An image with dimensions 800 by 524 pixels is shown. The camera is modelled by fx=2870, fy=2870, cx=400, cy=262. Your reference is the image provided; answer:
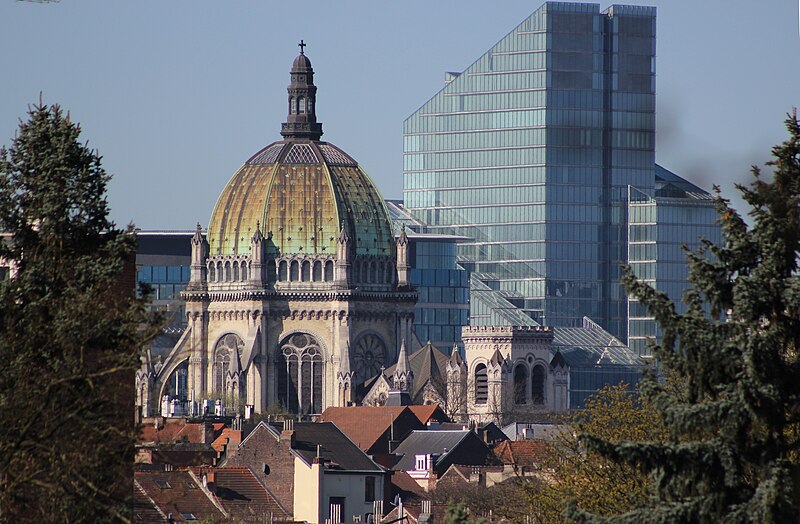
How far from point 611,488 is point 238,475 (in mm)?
56201

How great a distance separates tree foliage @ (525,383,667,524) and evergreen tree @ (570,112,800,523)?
56.0 feet

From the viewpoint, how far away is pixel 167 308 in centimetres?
3569

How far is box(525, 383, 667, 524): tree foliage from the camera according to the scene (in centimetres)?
5759

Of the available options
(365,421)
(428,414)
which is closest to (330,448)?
(365,421)

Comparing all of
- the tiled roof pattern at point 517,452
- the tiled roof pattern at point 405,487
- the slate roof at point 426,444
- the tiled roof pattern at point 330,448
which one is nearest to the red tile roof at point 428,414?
the slate roof at point 426,444

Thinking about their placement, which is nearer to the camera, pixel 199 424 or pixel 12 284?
pixel 12 284

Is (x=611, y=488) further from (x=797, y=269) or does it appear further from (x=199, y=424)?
(x=199, y=424)

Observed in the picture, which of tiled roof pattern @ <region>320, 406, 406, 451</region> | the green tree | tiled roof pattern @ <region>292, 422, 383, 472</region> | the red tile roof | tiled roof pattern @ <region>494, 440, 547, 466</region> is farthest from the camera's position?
the red tile roof

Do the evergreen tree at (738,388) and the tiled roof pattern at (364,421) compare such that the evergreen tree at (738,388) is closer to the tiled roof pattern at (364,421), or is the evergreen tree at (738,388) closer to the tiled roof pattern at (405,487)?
the tiled roof pattern at (405,487)

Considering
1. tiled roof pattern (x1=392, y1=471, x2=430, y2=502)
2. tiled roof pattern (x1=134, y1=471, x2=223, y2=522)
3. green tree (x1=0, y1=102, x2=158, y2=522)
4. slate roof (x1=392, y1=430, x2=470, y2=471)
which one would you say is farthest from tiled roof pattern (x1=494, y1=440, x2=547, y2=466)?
green tree (x1=0, y1=102, x2=158, y2=522)

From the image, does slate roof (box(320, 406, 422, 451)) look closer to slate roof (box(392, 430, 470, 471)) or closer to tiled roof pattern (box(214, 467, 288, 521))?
slate roof (box(392, 430, 470, 471))

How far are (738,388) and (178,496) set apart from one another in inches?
2013

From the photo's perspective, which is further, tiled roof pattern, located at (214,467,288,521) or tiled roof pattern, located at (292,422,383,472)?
tiled roof pattern, located at (292,422,383,472)

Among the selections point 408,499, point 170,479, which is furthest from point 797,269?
point 408,499
